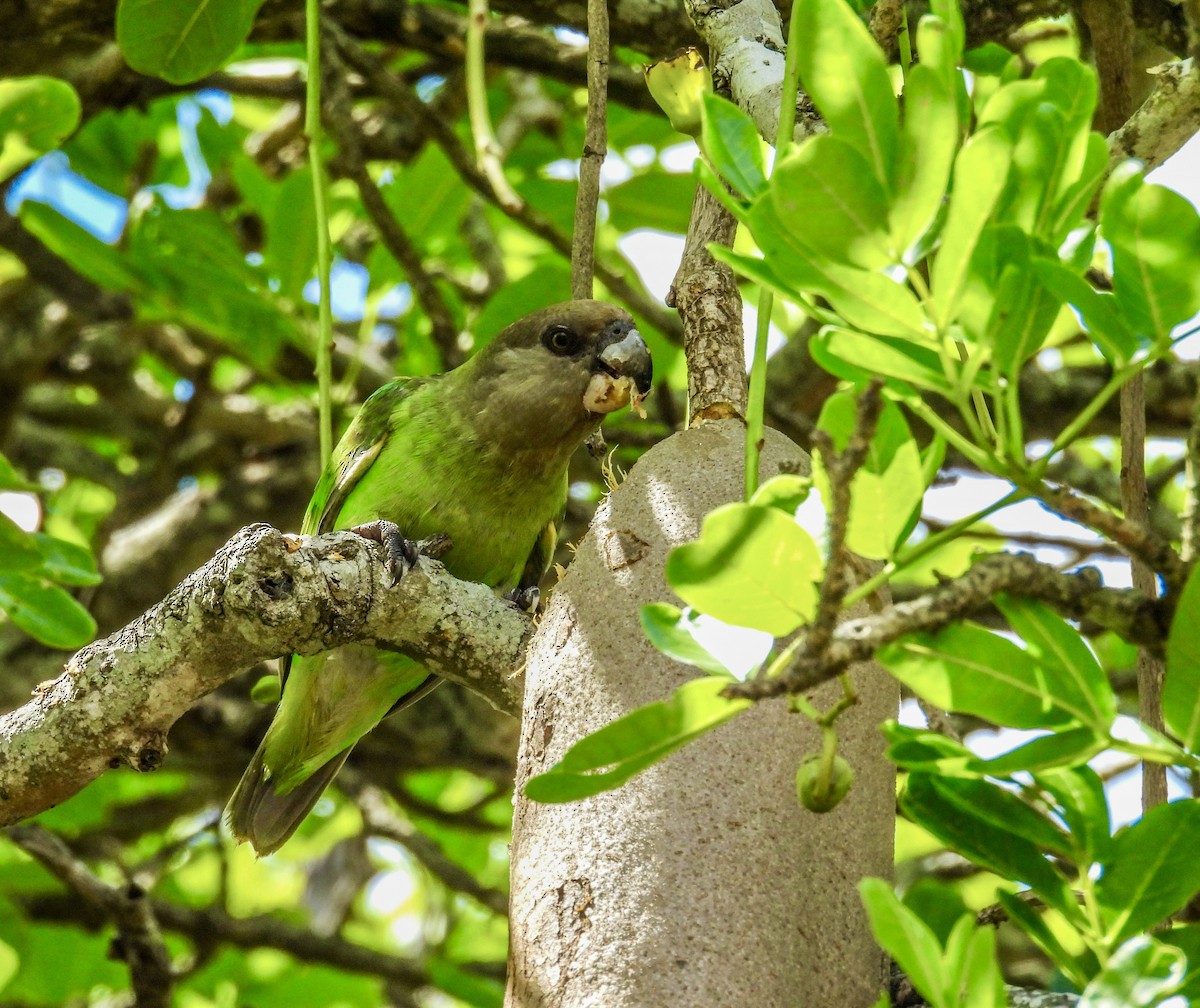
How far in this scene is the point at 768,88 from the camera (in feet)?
6.43

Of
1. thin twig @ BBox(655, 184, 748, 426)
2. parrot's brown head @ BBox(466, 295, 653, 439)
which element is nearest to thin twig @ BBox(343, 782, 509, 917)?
parrot's brown head @ BBox(466, 295, 653, 439)

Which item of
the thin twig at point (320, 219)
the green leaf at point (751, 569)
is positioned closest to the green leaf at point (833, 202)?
the green leaf at point (751, 569)

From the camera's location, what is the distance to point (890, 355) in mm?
1139

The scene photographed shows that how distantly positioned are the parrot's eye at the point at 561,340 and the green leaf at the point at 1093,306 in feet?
7.93

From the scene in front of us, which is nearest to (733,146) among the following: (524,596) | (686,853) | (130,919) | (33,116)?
(686,853)

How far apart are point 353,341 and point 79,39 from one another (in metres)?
1.84

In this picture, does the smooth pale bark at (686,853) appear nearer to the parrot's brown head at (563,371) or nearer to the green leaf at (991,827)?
the green leaf at (991,827)

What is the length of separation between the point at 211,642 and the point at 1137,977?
4.45ft

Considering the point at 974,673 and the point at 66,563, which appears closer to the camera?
the point at 974,673

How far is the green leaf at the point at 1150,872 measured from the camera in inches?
47.1

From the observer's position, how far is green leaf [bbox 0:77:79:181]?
277cm

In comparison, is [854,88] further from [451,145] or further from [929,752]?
[451,145]

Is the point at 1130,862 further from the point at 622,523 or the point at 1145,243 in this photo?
the point at 622,523

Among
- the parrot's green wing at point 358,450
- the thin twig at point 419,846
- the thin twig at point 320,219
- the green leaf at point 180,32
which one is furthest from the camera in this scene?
the thin twig at point 419,846
